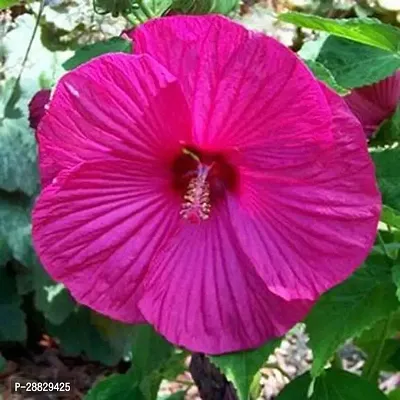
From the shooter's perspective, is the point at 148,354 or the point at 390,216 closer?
the point at 390,216

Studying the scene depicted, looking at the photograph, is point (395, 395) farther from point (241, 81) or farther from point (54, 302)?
point (54, 302)

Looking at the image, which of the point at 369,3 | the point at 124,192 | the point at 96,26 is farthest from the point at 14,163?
the point at 124,192

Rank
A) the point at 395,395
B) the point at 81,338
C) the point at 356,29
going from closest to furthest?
the point at 356,29 < the point at 395,395 < the point at 81,338

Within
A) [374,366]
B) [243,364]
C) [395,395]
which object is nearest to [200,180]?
[243,364]

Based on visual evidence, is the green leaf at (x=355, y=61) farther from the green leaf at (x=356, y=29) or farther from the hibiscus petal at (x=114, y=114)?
the hibiscus petal at (x=114, y=114)

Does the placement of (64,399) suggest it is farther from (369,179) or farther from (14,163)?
(369,179)

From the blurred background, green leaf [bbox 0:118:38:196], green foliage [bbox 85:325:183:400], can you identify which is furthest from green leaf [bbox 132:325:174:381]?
green leaf [bbox 0:118:38:196]

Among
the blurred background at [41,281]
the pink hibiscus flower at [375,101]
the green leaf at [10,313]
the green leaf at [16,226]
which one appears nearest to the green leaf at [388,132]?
the pink hibiscus flower at [375,101]
